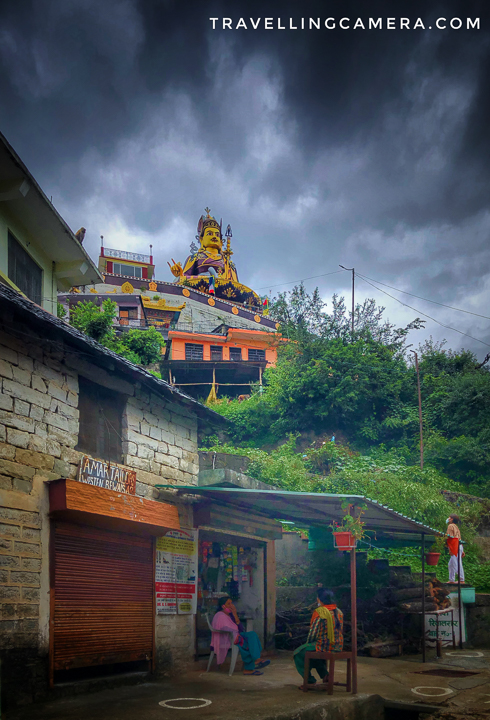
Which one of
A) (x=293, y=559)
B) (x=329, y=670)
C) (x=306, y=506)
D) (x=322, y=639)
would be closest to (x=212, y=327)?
(x=293, y=559)

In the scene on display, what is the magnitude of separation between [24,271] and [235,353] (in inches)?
1120

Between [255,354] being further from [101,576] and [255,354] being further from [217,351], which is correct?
[101,576]

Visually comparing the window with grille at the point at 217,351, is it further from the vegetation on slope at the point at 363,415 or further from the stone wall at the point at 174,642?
the stone wall at the point at 174,642

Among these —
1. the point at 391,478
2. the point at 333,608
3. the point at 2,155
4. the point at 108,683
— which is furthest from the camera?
the point at 391,478

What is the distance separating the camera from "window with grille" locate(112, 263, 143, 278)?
155ft

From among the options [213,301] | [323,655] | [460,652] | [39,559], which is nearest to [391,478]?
[460,652]

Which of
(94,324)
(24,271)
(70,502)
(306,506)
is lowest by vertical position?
Answer: (306,506)

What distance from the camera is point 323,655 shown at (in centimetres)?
834

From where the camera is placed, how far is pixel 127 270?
4775 cm

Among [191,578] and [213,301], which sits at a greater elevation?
[213,301]

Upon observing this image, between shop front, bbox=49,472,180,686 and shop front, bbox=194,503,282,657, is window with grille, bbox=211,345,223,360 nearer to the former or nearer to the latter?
shop front, bbox=194,503,282,657

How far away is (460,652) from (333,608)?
5.78 m

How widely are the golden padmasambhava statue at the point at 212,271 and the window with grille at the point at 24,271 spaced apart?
33.8m

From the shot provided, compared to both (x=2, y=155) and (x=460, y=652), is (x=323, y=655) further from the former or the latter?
(x=2, y=155)
